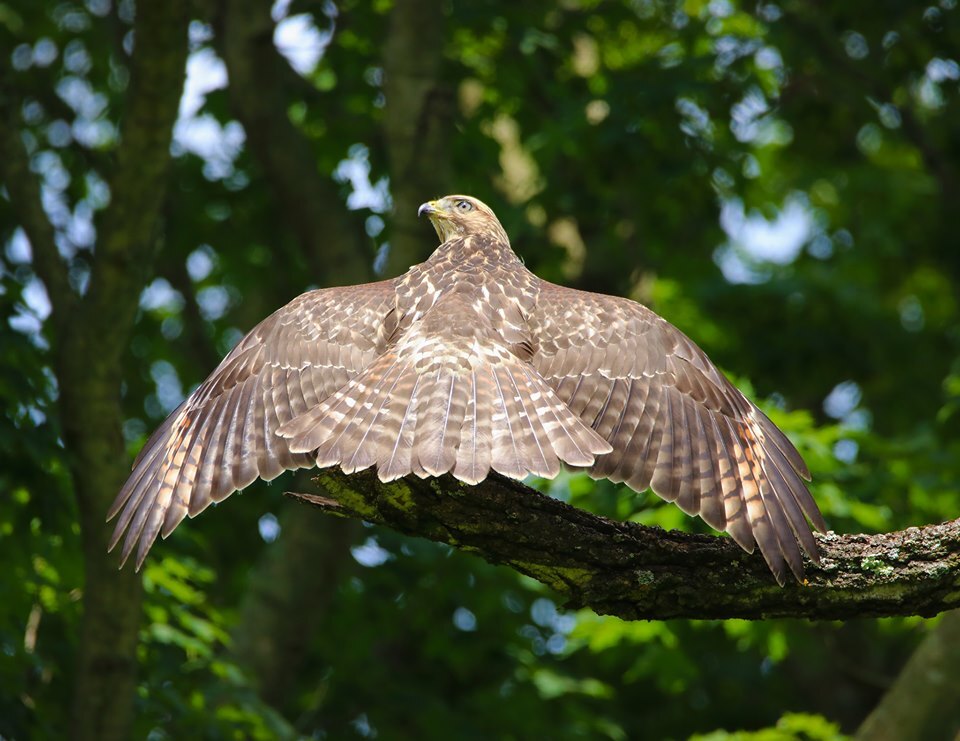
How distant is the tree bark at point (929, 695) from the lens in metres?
7.54

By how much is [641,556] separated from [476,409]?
78cm

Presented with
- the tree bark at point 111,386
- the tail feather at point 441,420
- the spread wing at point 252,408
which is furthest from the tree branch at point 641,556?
the tree bark at point 111,386

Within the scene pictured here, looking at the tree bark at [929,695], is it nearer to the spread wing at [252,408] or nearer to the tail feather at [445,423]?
the tail feather at [445,423]

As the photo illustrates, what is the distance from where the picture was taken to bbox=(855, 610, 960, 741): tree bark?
754 centimetres

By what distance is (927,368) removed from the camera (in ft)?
43.0

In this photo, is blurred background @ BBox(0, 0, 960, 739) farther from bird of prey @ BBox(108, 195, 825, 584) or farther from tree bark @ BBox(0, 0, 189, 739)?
bird of prey @ BBox(108, 195, 825, 584)

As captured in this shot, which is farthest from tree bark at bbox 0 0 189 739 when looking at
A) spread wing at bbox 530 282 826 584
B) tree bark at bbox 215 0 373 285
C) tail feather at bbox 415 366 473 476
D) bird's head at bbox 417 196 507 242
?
tree bark at bbox 215 0 373 285

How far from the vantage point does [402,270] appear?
28.1 feet

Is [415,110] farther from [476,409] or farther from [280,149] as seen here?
[476,409]

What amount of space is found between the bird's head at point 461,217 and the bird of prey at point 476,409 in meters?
0.86

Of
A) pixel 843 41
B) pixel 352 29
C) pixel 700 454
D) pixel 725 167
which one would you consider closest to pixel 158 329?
pixel 352 29

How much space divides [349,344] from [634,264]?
6.93 m

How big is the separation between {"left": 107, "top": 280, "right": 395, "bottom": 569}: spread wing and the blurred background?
4.29 feet

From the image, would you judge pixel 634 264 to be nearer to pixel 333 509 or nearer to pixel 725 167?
pixel 725 167
